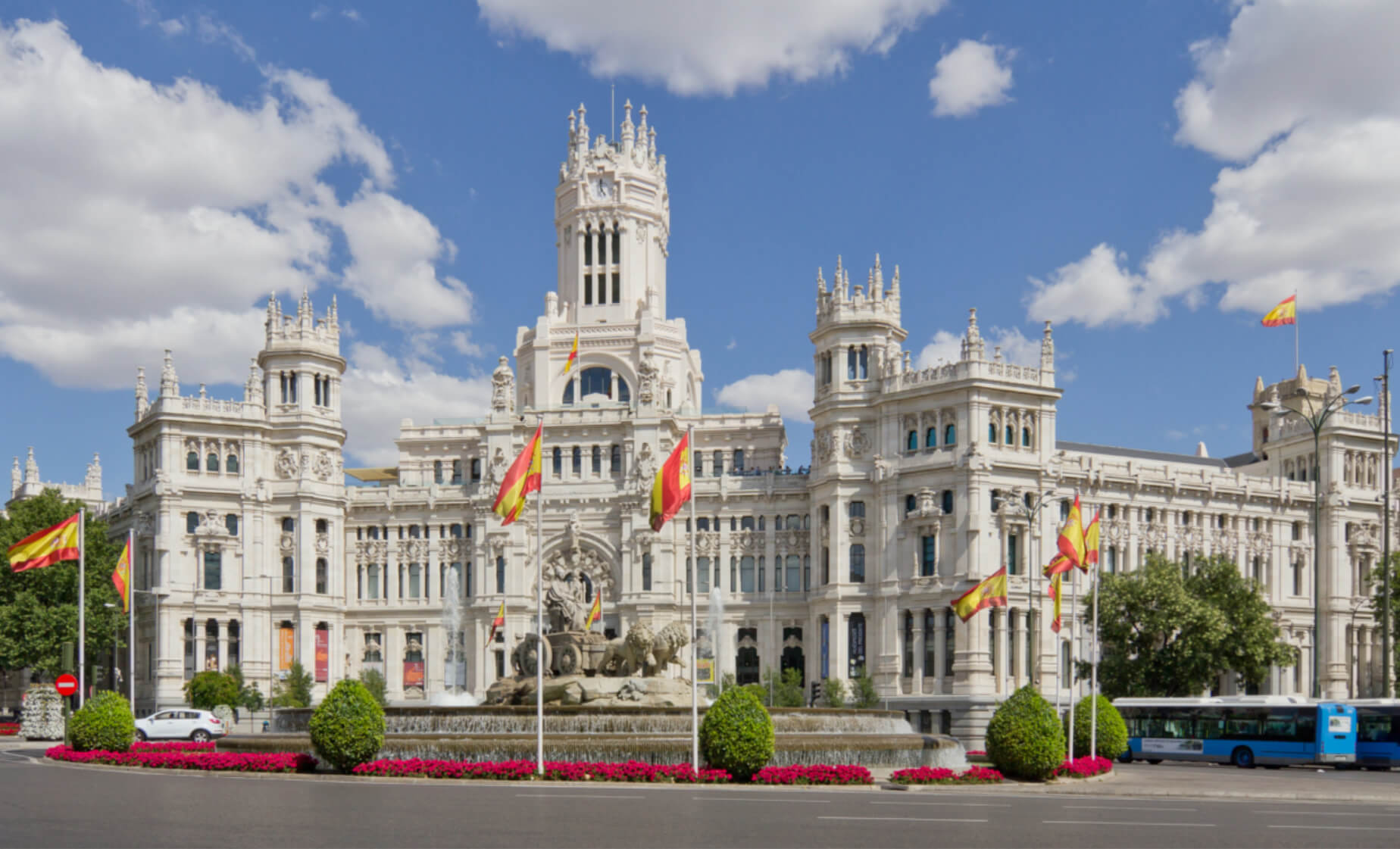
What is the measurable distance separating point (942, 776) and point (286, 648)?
76492mm

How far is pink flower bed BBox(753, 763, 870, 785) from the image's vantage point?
39875mm

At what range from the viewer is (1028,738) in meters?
43.1

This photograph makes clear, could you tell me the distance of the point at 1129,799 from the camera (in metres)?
38.0

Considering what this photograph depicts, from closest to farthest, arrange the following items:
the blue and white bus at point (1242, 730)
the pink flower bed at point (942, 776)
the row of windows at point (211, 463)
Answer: the pink flower bed at point (942, 776) → the blue and white bus at point (1242, 730) → the row of windows at point (211, 463)

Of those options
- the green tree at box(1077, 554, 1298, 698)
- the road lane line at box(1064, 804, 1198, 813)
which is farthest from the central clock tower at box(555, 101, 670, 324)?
the road lane line at box(1064, 804, 1198, 813)

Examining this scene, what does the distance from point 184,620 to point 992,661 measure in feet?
190

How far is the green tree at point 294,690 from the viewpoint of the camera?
324 feet

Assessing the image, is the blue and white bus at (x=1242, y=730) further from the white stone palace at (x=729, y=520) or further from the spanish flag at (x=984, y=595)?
the white stone palace at (x=729, y=520)

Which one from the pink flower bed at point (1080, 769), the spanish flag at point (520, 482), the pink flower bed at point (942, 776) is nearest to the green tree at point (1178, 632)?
the pink flower bed at point (1080, 769)

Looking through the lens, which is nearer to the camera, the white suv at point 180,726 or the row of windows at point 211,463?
the white suv at point 180,726

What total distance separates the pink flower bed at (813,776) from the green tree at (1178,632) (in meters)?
41.1

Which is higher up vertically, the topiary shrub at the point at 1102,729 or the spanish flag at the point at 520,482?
the spanish flag at the point at 520,482

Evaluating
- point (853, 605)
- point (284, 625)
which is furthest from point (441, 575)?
point (853, 605)

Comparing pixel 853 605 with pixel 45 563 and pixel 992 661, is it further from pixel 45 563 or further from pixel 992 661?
pixel 45 563
